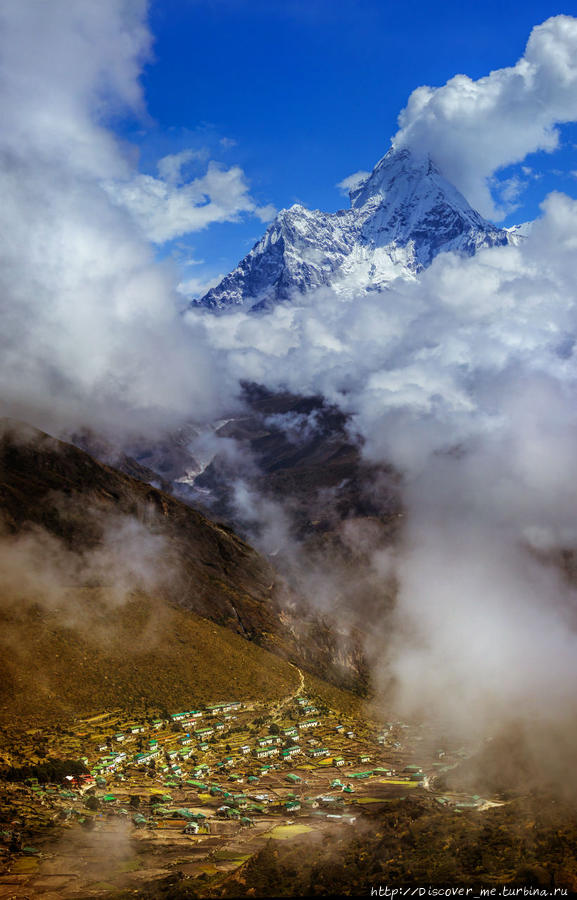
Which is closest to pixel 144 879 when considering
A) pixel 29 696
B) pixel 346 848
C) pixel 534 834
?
pixel 346 848

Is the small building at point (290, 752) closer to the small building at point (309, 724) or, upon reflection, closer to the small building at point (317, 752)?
the small building at point (317, 752)

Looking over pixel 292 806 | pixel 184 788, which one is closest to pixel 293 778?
pixel 292 806

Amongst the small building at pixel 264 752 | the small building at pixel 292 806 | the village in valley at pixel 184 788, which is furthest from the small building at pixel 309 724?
the small building at pixel 292 806

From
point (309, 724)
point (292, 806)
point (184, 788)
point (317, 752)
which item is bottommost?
point (292, 806)

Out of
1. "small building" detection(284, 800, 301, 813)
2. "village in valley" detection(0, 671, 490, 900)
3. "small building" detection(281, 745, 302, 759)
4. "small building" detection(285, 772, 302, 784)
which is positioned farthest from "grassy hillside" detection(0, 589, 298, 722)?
"small building" detection(284, 800, 301, 813)

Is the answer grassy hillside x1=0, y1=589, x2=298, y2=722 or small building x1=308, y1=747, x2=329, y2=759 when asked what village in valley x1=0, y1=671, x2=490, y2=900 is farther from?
grassy hillside x1=0, y1=589, x2=298, y2=722

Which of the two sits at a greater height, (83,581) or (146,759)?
(83,581)

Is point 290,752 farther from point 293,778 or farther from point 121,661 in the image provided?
point 121,661

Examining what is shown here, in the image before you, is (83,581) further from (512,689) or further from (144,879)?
(512,689)
